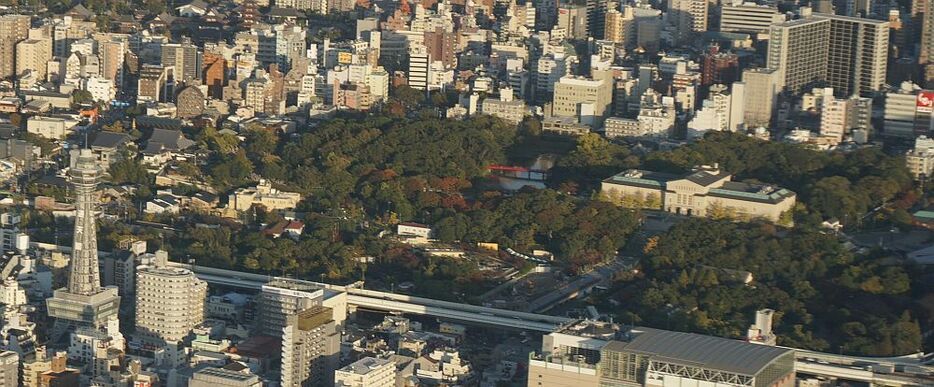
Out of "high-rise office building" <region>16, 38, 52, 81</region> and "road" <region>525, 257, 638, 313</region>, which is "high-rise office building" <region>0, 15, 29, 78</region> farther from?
"road" <region>525, 257, 638, 313</region>

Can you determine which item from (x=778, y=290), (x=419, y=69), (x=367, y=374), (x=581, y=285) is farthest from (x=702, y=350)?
(x=419, y=69)

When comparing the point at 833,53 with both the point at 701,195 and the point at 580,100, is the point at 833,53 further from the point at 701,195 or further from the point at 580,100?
the point at 701,195

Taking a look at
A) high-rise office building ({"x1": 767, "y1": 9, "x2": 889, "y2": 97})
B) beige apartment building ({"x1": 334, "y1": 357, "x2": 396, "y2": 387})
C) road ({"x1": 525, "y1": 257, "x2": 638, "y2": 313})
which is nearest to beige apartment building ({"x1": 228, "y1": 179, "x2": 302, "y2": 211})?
road ({"x1": 525, "y1": 257, "x2": 638, "y2": 313})

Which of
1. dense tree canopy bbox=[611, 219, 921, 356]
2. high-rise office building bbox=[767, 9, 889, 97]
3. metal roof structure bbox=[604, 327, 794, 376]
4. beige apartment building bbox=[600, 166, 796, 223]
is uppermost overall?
high-rise office building bbox=[767, 9, 889, 97]

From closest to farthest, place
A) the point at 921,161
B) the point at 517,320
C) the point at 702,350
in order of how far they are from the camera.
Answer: the point at 702,350, the point at 517,320, the point at 921,161

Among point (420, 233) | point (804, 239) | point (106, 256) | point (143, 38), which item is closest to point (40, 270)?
point (106, 256)

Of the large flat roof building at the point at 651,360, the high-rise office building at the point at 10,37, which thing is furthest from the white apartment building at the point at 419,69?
the large flat roof building at the point at 651,360

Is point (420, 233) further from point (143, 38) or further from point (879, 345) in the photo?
point (143, 38)
